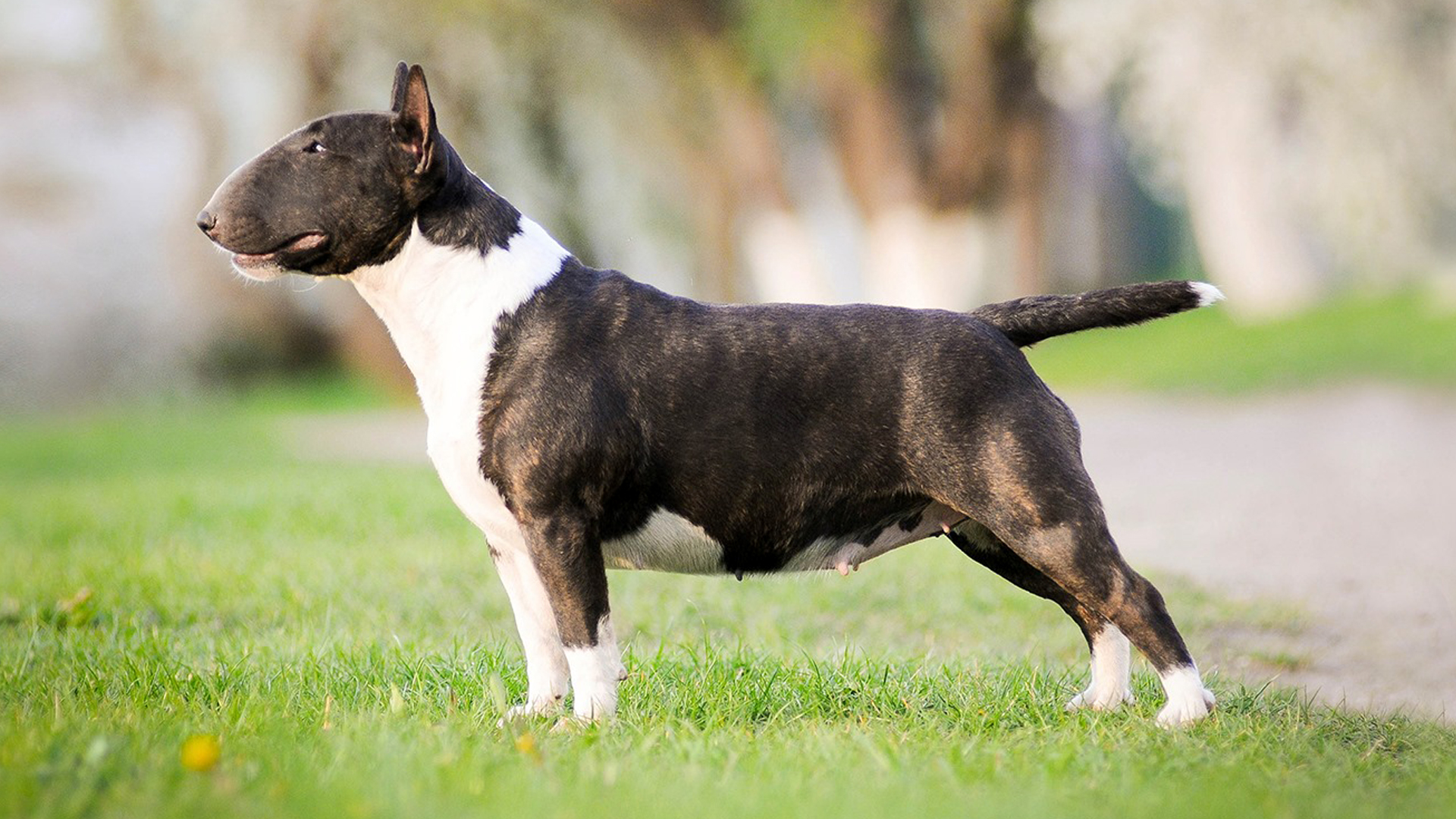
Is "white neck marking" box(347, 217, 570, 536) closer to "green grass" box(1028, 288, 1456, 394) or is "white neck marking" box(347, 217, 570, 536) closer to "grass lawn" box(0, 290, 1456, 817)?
"grass lawn" box(0, 290, 1456, 817)

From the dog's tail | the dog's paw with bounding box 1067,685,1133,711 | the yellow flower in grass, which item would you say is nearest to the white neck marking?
the yellow flower in grass

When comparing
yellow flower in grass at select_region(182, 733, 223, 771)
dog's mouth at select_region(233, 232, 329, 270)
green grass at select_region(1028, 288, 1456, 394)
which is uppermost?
dog's mouth at select_region(233, 232, 329, 270)

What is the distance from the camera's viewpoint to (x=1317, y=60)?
17.2 m

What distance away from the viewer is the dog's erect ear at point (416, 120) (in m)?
3.86

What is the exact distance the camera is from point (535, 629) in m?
4.18

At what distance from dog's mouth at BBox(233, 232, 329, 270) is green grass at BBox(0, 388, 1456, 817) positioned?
116 cm

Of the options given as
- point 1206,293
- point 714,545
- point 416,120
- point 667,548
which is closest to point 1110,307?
point 1206,293

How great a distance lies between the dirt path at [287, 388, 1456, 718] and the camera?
5559mm

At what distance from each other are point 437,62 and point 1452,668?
16.1 meters

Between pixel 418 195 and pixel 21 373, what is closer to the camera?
pixel 418 195

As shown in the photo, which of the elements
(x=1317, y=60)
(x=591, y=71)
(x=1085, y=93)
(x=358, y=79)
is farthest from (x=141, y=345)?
(x=1317, y=60)

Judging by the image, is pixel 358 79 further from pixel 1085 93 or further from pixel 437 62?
pixel 1085 93

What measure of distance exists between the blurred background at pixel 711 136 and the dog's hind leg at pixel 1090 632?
13539 mm

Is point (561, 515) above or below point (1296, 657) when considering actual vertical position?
above
